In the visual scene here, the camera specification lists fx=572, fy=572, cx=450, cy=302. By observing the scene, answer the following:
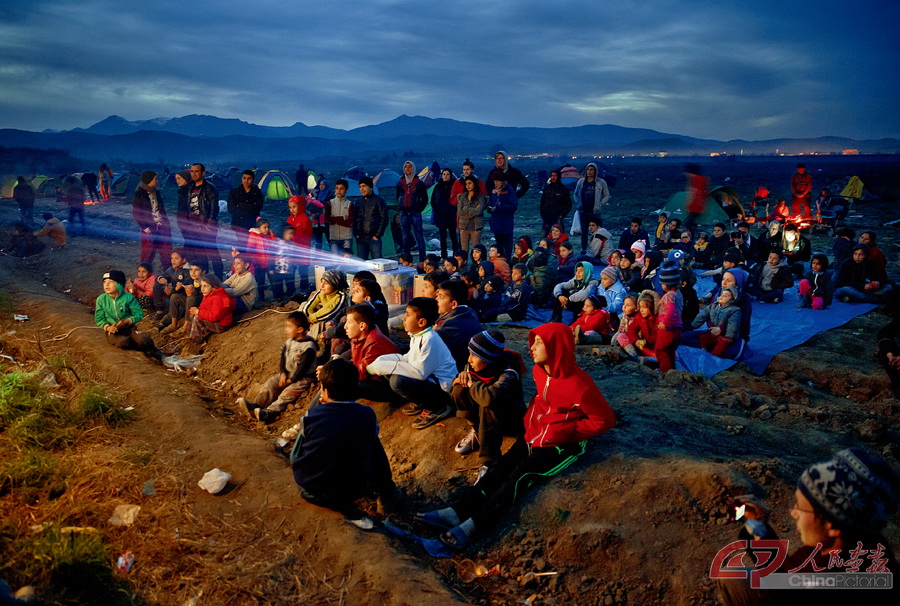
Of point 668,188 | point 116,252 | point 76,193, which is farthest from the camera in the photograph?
point 668,188

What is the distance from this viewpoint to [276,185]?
74.8ft

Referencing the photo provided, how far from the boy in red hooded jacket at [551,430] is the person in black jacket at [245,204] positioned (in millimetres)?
7683

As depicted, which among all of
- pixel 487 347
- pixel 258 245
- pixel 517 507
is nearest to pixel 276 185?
pixel 258 245

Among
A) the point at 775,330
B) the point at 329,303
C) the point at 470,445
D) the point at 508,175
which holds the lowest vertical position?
the point at 470,445

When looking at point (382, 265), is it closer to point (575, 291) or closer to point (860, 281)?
point (575, 291)

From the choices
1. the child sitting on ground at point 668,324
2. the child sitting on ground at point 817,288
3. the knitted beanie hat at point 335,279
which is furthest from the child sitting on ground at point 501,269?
the child sitting on ground at point 817,288

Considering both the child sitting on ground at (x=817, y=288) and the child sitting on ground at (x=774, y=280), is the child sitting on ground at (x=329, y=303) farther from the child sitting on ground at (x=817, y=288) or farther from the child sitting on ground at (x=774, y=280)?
the child sitting on ground at (x=817, y=288)

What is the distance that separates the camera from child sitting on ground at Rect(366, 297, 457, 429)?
5395mm

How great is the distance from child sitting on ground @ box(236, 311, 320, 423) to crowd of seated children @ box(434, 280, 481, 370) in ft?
5.73

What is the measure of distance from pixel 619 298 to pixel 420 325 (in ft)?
15.8

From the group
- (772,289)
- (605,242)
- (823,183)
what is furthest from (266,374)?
(823,183)

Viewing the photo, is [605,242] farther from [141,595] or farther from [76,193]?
[76,193]

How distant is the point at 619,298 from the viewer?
30.1 ft

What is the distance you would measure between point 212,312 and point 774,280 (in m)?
9.74
